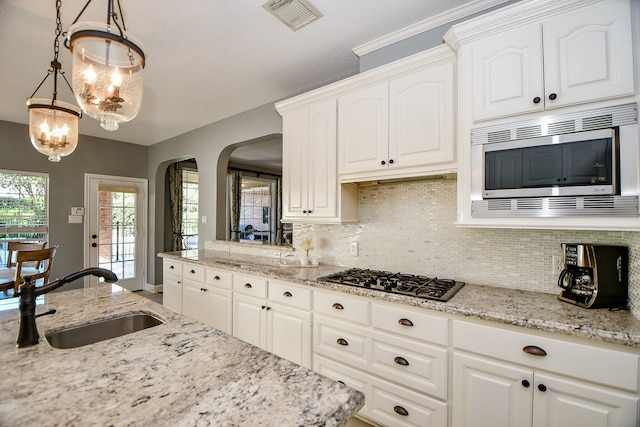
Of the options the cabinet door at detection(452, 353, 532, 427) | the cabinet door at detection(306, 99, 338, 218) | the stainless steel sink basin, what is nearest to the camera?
the stainless steel sink basin

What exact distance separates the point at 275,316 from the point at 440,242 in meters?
1.38

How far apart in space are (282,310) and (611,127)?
7.23ft

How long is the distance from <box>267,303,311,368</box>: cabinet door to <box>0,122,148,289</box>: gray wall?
13.4 feet

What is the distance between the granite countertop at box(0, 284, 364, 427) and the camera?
2.39ft

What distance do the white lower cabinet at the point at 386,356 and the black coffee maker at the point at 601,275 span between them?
702 mm

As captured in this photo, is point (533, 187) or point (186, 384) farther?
point (533, 187)

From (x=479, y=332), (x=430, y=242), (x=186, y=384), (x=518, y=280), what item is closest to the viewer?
(x=186, y=384)

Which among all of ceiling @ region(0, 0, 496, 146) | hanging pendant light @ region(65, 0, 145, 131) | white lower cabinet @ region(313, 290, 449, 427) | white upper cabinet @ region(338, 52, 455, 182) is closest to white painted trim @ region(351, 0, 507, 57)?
ceiling @ region(0, 0, 496, 146)

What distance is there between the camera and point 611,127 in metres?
1.38

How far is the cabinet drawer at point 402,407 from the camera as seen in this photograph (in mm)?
A: 1662

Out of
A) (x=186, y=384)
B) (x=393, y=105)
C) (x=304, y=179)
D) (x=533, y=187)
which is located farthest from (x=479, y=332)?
(x=304, y=179)

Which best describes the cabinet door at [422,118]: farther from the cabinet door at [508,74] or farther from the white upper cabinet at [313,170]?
the white upper cabinet at [313,170]

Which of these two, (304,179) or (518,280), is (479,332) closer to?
(518,280)

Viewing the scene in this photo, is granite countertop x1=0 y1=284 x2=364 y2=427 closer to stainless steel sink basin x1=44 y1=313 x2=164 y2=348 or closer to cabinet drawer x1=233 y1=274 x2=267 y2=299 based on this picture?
stainless steel sink basin x1=44 y1=313 x2=164 y2=348
